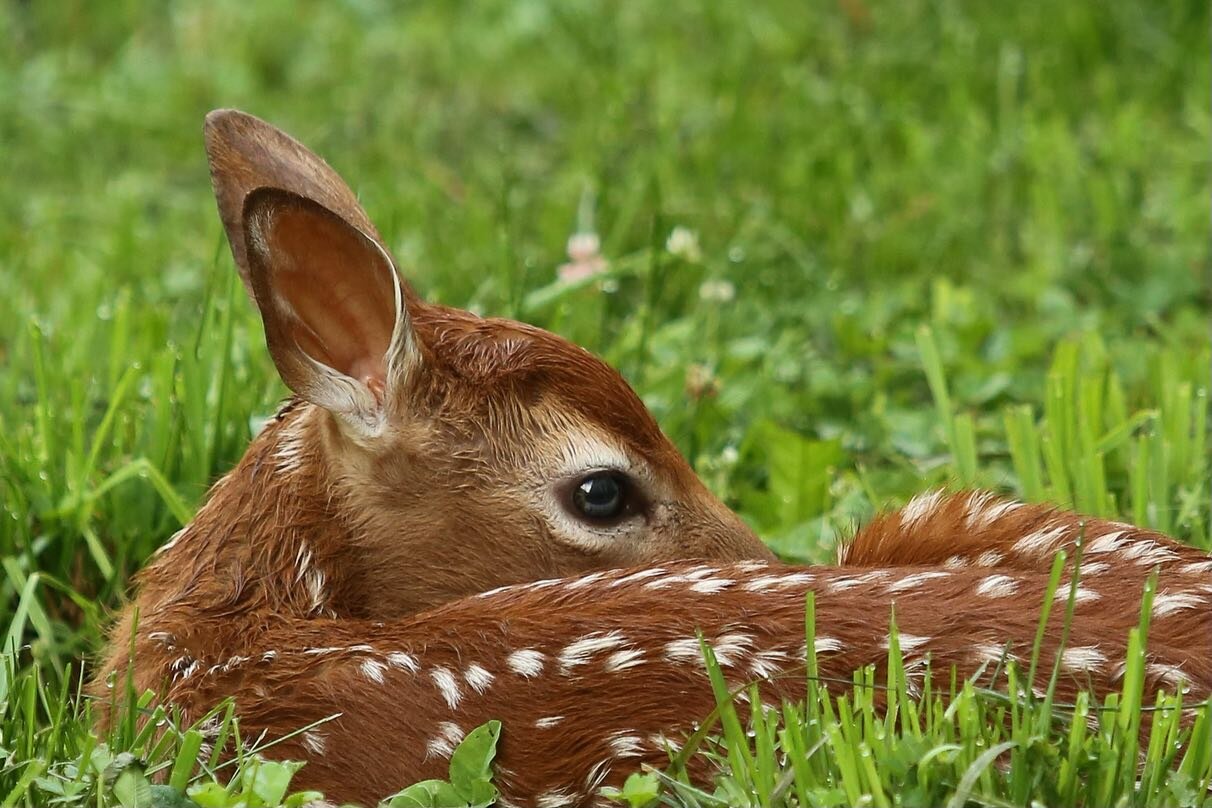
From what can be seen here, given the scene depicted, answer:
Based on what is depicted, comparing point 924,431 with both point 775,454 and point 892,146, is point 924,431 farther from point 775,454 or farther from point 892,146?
point 892,146

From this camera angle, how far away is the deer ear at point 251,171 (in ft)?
12.0

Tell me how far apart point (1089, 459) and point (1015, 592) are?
1.06m

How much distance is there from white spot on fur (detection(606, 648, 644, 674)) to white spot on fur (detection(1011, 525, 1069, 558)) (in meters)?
0.72

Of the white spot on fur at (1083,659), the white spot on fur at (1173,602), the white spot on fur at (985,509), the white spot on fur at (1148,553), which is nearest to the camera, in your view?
the white spot on fur at (1083,659)

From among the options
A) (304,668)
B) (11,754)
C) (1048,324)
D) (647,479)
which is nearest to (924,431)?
(1048,324)

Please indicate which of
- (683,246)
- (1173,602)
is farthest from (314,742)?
(683,246)

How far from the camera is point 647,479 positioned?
333cm

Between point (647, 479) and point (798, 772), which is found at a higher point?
point (647, 479)

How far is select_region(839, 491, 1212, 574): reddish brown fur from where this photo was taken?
119 inches

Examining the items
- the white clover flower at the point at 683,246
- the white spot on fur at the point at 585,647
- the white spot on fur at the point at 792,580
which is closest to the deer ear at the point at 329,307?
the white spot on fur at the point at 585,647

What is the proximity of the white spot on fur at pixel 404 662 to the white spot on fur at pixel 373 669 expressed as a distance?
15 millimetres

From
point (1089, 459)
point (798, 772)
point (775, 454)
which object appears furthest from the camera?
point (775, 454)

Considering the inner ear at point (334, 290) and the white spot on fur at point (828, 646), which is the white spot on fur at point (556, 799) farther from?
the inner ear at point (334, 290)

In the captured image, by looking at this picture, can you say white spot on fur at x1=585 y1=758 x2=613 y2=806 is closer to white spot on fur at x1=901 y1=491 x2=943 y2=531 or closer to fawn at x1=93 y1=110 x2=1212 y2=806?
fawn at x1=93 y1=110 x2=1212 y2=806
